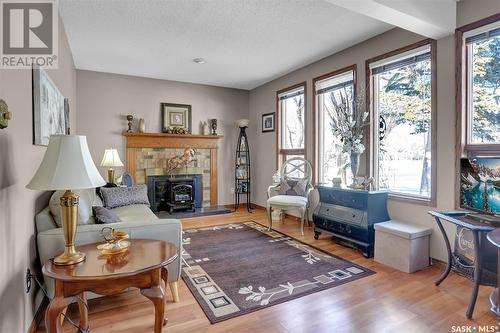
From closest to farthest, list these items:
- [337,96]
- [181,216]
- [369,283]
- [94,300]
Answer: [94,300], [369,283], [337,96], [181,216]

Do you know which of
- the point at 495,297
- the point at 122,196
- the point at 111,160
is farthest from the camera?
the point at 111,160

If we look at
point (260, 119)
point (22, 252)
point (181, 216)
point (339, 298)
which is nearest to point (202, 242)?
point (181, 216)

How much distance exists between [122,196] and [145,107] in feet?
7.52

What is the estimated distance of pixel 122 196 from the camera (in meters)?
3.71

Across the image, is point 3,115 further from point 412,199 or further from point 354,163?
point 412,199

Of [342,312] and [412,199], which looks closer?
[342,312]

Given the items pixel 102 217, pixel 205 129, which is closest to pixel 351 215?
pixel 102 217

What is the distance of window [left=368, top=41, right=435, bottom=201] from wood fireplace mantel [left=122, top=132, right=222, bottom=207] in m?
3.28

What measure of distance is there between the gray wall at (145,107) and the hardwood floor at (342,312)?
354 cm

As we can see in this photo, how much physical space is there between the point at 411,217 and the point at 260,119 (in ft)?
12.0

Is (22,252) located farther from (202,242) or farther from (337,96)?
(337,96)

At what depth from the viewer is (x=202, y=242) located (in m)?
3.73

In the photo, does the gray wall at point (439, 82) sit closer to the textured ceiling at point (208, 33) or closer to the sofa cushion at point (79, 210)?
the textured ceiling at point (208, 33)

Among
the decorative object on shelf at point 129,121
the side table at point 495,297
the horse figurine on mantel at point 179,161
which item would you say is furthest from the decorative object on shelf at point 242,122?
the side table at point 495,297
